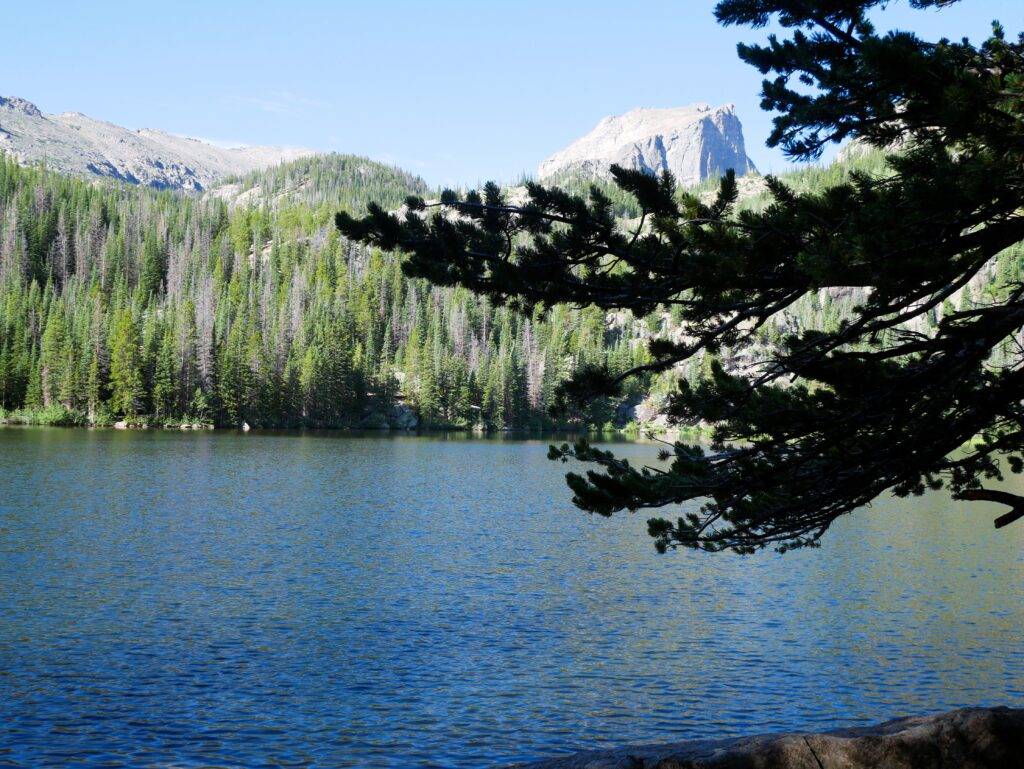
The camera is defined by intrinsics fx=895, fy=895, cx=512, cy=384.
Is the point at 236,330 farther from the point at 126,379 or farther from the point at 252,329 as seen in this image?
the point at 126,379

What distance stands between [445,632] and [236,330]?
93402 mm

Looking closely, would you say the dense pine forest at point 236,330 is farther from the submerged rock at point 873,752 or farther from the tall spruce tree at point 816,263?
the submerged rock at point 873,752

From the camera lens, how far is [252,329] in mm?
114562

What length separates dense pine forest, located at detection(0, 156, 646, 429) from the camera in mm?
95125

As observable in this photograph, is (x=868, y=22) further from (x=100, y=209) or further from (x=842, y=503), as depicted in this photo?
(x=100, y=209)

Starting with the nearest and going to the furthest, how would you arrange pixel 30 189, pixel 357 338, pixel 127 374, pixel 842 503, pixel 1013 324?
1. pixel 1013 324
2. pixel 842 503
3. pixel 127 374
4. pixel 357 338
5. pixel 30 189

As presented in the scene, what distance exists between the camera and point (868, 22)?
7277mm

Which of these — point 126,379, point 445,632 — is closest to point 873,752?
point 445,632

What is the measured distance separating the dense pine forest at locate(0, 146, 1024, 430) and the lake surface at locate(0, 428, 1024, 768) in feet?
124

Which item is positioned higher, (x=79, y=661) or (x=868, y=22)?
(x=868, y=22)

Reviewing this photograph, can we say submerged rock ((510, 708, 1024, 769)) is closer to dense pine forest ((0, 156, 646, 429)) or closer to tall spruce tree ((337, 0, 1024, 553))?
tall spruce tree ((337, 0, 1024, 553))

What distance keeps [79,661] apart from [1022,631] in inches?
757

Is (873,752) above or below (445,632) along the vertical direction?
above

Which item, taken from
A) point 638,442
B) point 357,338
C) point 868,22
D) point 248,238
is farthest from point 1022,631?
point 248,238
